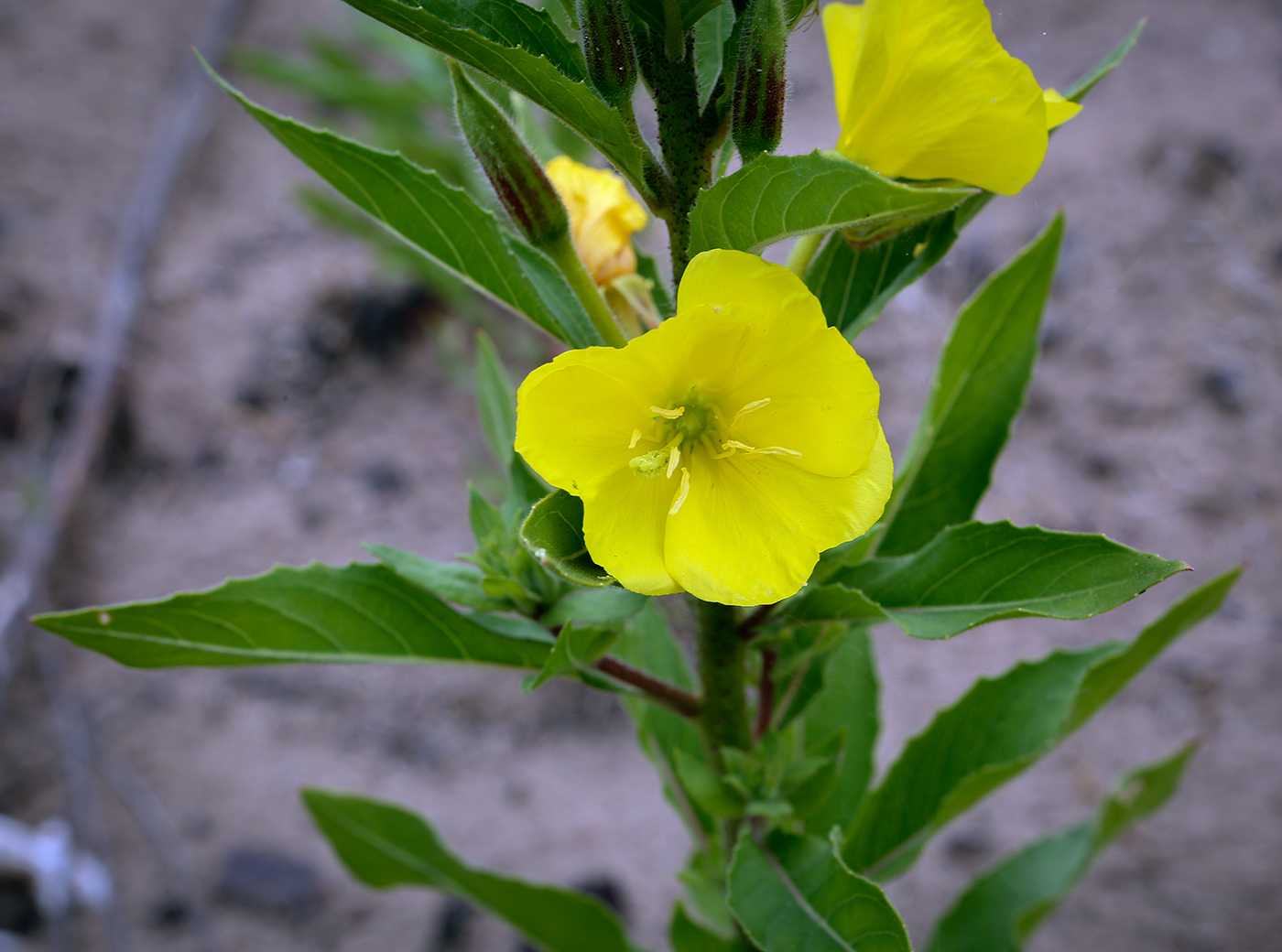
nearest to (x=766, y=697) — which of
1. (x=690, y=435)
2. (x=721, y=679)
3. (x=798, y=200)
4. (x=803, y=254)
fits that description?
(x=721, y=679)

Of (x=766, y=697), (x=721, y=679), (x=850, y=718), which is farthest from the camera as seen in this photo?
(x=850, y=718)

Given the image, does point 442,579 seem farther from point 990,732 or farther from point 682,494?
point 990,732

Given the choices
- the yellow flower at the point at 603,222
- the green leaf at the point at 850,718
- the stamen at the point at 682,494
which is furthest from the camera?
the green leaf at the point at 850,718

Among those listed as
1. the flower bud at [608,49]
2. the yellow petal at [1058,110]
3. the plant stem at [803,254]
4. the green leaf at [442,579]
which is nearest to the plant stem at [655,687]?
the green leaf at [442,579]

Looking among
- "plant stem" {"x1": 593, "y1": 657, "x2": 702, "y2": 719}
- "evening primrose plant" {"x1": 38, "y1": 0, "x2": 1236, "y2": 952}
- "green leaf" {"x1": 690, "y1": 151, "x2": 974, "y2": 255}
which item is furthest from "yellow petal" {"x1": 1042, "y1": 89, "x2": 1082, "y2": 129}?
"plant stem" {"x1": 593, "y1": 657, "x2": 702, "y2": 719}

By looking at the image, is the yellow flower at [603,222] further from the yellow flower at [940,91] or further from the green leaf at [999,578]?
the green leaf at [999,578]

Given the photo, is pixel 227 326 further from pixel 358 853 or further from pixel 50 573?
pixel 358 853

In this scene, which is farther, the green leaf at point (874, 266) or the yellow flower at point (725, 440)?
the green leaf at point (874, 266)
